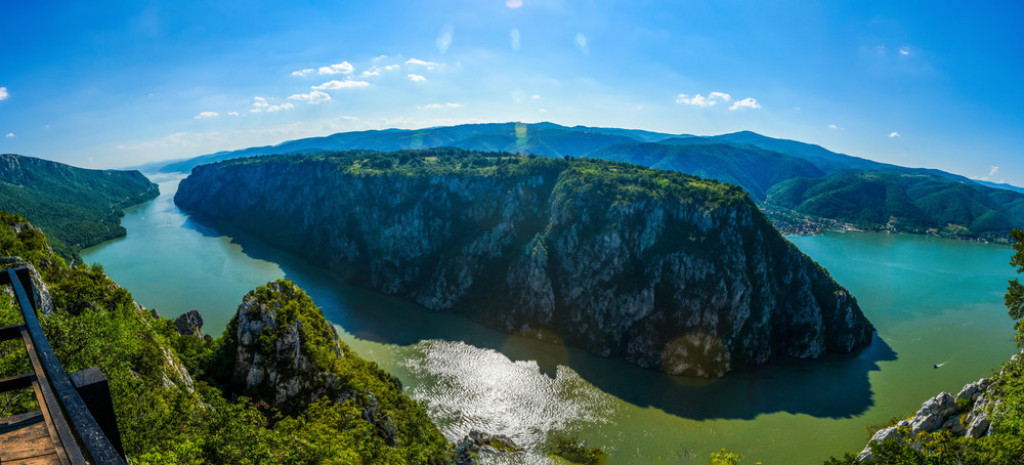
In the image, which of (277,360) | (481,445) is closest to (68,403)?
(277,360)

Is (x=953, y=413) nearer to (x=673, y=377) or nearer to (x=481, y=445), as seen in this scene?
(x=673, y=377)

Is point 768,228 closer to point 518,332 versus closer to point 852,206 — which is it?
point 518,332

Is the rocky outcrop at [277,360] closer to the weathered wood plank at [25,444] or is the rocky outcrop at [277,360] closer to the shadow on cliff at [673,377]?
the shadow on cliff at [673,377]

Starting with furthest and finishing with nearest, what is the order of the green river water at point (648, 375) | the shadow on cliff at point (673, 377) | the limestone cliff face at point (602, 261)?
the limestone cliff face at point (602, 261) < the shadow on cliff at point (673, 377) < the green river water at point (648, 375)

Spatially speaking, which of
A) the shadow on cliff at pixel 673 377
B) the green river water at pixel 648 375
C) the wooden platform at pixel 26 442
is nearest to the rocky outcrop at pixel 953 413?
the green river water at pixel 648 375

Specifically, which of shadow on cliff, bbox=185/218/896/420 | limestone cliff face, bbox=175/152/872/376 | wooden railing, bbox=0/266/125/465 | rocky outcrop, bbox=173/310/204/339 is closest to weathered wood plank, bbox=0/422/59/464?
wooden railing, bbox=0/266/125/465

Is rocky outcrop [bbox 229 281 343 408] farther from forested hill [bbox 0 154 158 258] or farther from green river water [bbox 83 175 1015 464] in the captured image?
forested hill [bbox 0 154 158 258]

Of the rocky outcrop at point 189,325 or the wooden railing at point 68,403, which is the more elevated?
the wooden railing at point 68,403
